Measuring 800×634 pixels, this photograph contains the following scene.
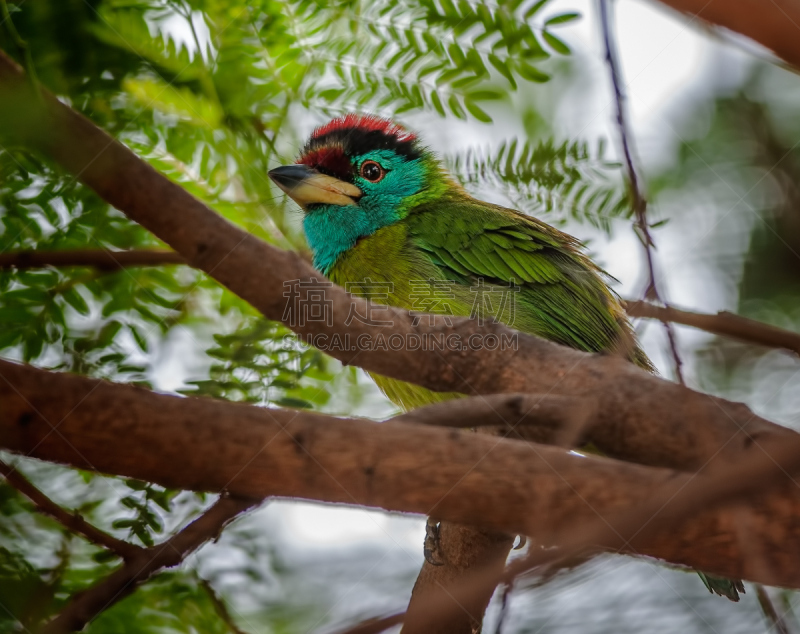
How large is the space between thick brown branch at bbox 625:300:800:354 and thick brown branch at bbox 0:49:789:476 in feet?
0.51

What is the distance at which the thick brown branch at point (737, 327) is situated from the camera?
1087mm

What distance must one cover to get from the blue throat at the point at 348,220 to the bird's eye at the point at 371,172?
0.08 feet

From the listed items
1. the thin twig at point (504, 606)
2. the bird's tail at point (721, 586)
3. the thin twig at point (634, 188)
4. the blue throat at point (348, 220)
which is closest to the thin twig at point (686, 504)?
the thin twig at point (504, 606)

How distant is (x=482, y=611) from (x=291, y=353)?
0.96 m

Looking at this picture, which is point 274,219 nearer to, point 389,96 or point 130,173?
point 389,96

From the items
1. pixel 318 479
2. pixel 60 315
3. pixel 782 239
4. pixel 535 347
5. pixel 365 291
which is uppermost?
pixel 782 239

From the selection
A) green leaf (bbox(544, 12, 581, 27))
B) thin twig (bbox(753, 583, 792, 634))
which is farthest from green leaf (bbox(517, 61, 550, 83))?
thin twig (bbox(753, 583, 792, 634))

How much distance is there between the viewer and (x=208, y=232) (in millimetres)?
1705

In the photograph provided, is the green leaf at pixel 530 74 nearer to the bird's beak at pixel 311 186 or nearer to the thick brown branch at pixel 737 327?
the bird's beak at pixel 311 186

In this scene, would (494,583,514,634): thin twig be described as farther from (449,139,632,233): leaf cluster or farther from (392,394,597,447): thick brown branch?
(449,139,632,233): leaf cluster

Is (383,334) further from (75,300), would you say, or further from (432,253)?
(432,253)

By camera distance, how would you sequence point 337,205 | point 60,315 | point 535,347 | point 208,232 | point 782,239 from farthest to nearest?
1. point 337,205
2. point 60,315
3. point 535,347
4. point 208,232
5. point 782,239

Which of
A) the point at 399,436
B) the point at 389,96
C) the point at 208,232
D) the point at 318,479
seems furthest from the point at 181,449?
the point at 389,96

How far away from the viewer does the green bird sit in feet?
10.1
